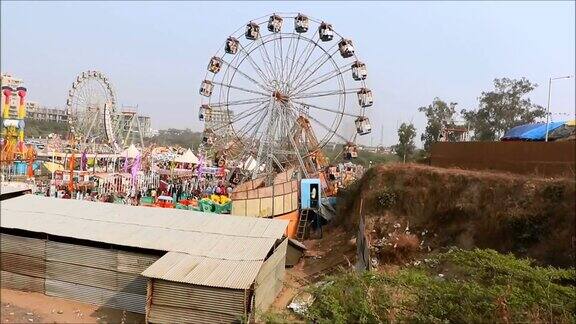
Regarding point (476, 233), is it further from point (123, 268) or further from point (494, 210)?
point (123, 268)

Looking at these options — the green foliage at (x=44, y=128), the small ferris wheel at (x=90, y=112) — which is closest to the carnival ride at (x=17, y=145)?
the small ferris wheel at (x=90, y=112)

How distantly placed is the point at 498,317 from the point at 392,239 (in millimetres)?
7598

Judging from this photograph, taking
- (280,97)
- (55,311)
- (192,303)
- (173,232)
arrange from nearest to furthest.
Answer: (192,303)
(55,311)
(173,232)
(280,97)

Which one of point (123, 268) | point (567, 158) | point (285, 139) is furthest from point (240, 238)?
point (285, 139)

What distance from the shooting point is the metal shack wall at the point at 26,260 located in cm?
1086

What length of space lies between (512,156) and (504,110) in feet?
A: 53.5

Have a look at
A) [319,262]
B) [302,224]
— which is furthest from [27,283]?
[302,224]

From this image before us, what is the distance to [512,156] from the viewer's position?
16.1m

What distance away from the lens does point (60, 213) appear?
12.3 m

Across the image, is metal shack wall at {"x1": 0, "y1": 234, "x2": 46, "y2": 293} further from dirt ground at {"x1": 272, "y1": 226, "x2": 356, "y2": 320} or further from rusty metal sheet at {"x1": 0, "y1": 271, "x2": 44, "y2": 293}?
dirt ground at {"x1": 272, "y1": 226, "x2": 356, "y2": 320}

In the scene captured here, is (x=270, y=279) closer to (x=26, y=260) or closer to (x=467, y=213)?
(x=26, y=260)

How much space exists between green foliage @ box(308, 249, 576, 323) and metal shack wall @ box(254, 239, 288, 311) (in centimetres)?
158

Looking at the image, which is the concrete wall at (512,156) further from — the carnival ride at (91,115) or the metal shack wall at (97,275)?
the carnival ride at (91,115)

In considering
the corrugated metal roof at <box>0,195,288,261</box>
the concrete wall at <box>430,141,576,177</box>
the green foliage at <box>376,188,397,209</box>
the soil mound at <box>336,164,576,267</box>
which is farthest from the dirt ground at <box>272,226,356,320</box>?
the concrete wall at <box>430,141,576,177</box>
